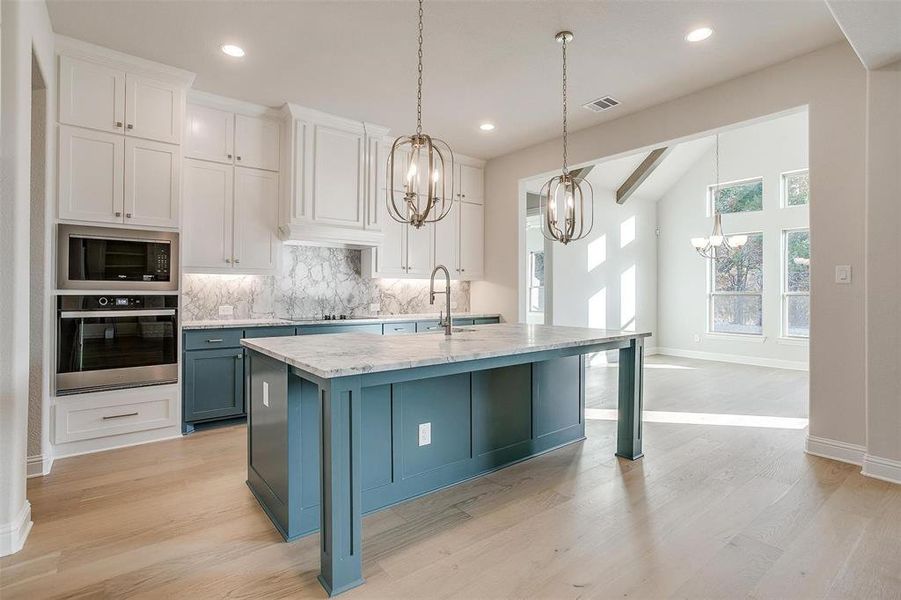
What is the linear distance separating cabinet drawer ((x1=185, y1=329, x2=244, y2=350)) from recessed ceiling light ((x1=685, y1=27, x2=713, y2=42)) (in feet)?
12.7

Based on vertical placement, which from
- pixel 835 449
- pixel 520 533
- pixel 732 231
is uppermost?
pixel 732 231

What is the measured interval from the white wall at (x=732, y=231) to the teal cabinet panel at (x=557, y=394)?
5.46 meters

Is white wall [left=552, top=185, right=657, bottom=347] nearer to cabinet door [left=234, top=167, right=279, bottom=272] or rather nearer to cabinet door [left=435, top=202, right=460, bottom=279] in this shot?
cabinet door [left=435, top=202, right=460, bottom=279]

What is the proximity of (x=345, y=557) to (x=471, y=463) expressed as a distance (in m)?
1.16

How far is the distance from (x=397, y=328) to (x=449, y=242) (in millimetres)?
1500

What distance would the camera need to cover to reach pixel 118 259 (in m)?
3.37

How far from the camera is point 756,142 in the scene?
24.4 ft

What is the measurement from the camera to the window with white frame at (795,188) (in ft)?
23.2

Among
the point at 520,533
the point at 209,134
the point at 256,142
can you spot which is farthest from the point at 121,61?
the point at 520,533

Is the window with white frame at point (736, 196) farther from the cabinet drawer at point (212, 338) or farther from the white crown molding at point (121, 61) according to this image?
the white crown molding at point (121, 61)

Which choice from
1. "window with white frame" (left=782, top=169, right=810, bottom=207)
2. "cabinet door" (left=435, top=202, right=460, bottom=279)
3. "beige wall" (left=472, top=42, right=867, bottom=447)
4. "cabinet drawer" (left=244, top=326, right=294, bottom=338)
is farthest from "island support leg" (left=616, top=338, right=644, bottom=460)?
"window with white frame" (left=782, top=169, right=810, bottom=207)

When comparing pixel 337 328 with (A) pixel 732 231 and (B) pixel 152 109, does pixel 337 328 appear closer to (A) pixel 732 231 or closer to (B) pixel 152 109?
(B) pixel 152 109

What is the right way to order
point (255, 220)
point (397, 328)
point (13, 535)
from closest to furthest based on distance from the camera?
point (13, 535)
point (255, 220)
point (397, 328)

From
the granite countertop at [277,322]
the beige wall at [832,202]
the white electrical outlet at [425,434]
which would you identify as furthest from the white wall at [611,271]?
the white electrical outlet at [425,434]
